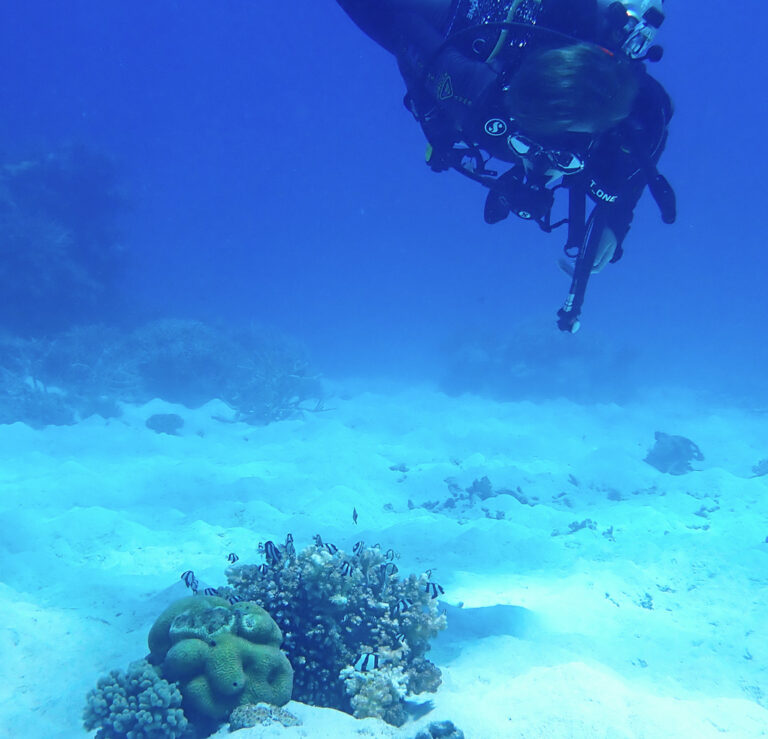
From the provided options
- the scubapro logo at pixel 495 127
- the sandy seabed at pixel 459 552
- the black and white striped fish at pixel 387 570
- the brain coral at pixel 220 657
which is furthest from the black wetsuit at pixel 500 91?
the brain coral at pixel 220 657

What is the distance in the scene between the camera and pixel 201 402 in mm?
15555

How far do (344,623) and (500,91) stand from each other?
444 cm

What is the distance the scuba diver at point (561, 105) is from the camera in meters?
2.91

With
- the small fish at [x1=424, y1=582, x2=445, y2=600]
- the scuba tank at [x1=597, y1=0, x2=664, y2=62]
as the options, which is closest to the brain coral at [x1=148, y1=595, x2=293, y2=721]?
the small fish at [x1=424, y1=582, x2=445, y2=600]

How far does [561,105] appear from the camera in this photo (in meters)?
2.87

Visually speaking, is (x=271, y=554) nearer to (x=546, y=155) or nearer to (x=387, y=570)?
(x=387, y=570)

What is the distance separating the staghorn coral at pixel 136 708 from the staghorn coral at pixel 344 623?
0.91 metres

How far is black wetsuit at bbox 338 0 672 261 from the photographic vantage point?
3.45m

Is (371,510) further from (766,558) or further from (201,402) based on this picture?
(201,402)

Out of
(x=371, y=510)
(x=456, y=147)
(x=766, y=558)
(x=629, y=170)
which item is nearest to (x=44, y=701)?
(x=371, y=510)

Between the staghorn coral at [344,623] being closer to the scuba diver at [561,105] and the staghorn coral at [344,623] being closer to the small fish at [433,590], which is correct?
the small fish at [433,590]

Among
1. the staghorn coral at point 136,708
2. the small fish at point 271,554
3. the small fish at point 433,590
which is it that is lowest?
the staghorn coral at point 136,708

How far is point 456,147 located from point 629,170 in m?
1.59

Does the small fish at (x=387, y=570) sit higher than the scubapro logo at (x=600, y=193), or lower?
lower
